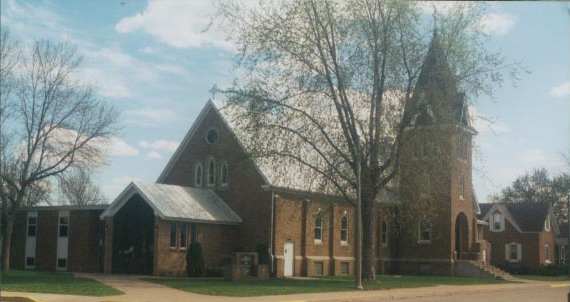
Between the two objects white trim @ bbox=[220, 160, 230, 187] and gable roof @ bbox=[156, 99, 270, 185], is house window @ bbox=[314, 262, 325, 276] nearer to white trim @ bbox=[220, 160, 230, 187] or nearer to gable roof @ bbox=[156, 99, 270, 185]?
white trim @ bbox=[220, 160, 230, 187]

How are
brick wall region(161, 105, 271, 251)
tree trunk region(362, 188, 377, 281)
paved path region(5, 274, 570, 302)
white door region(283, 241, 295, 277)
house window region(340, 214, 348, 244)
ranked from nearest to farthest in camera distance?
paved path region(5, 274, 570, 302), tree trunk region(362, 188, 377, 281), brick wall region(161, 105, 271, 251), white door region(283, 241, 295, 277), house window region(340, 214, 348, 244)

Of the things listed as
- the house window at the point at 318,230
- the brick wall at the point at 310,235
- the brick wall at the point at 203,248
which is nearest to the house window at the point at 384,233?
the brick wall at the point at 310,235

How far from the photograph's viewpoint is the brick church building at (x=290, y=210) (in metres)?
34.6

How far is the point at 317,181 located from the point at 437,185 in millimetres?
5621

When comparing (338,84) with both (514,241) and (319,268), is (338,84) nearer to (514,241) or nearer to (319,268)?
(319,268)

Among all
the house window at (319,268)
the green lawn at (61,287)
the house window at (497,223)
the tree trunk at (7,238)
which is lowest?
the house window at (319,268)

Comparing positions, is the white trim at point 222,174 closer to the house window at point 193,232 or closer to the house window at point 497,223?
the house window at point 193,232

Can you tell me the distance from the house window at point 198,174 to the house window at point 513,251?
120 feet

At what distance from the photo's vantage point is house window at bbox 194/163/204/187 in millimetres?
46344

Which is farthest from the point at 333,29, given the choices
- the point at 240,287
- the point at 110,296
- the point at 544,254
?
the point at 544,254

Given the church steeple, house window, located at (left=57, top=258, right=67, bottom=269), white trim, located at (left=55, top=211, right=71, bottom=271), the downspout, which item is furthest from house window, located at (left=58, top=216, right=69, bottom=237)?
the church steeple

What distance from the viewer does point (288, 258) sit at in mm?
43094

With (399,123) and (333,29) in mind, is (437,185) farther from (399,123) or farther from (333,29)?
(333,29)

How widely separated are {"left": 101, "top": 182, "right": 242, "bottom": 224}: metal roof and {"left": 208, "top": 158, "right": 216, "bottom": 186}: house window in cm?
126
